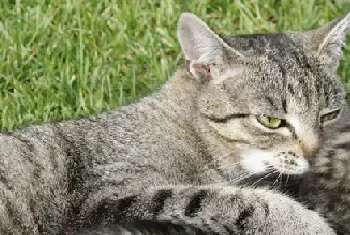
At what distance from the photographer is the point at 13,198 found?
4.26 metres

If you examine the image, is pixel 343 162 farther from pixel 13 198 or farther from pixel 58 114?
pixel 58 114

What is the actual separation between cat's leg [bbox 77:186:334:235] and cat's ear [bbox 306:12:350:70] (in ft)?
3.44

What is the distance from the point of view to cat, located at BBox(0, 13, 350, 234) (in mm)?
4164

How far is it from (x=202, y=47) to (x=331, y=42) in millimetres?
816

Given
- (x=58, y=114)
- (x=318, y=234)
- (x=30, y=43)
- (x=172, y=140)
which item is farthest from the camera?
(x=30, y=43)

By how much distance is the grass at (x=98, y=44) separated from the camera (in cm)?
587

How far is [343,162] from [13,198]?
1.78 m

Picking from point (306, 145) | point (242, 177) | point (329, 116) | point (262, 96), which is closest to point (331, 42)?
point (329, 116)

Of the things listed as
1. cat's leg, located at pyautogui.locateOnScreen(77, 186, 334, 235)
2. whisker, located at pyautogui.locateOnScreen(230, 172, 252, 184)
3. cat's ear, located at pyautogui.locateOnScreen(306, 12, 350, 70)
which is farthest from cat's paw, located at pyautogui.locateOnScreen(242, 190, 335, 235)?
cat's ear, located at pyautogui.locateOnScreen(306, 12, 350, 70)

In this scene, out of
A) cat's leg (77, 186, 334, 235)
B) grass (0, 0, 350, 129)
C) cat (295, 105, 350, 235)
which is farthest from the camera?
grass (0, 0, 350, 129)

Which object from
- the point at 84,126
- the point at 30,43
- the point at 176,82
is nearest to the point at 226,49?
the point at 176,82

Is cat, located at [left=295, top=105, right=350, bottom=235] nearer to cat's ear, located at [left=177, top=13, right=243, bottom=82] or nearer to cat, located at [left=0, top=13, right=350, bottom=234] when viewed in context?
cat, located at [left=0, top=13, right=350, bottom=234]

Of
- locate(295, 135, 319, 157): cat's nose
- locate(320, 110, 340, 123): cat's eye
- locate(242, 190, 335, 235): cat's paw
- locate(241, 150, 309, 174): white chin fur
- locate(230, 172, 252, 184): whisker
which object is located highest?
locate(320, 110, 340, 123): cat's eye

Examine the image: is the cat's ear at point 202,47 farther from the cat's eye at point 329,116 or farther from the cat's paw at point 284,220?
the cat's paw at point 284,220
